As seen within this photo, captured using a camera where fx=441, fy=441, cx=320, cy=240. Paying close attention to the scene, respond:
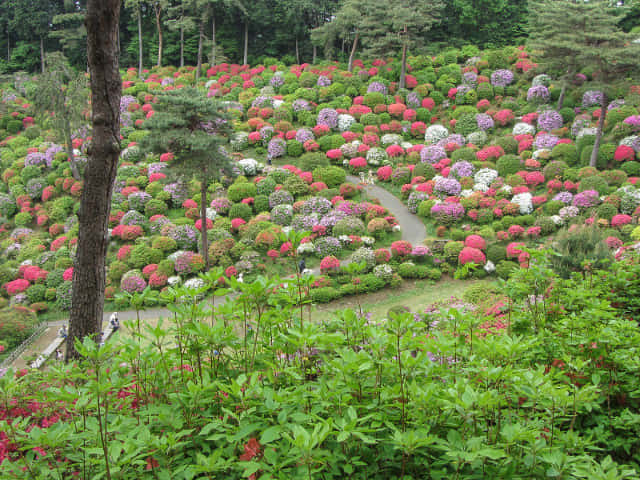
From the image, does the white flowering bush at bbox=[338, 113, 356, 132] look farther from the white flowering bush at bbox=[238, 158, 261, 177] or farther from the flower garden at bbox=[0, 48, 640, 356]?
the white flowering bush at bbox=[238, 158, 261, 177]

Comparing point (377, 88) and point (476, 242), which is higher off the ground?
point (377, 88)

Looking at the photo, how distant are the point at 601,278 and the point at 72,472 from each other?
4.29 metres

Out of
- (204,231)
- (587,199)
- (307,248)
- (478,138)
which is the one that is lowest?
(307,248)

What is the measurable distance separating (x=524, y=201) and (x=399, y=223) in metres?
4.64

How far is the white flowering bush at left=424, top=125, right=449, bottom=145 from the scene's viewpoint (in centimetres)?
2189

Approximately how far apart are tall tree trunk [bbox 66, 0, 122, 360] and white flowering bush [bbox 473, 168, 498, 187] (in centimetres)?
1609

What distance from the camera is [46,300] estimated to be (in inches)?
603

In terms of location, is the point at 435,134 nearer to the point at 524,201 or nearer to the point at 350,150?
the point at 350,150

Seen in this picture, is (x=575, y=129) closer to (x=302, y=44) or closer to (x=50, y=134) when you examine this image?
(x=302, y=44)

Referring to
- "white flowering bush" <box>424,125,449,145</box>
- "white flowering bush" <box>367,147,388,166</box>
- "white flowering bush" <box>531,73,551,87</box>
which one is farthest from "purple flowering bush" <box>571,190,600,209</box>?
"white flowering bush" <box>531,73,551,87</box>

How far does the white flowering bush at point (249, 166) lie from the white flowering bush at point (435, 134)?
8.54m

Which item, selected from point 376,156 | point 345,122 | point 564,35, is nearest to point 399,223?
point 376,156

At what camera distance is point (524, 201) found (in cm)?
1638

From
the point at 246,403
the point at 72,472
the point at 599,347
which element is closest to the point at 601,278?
the point at 599,347
